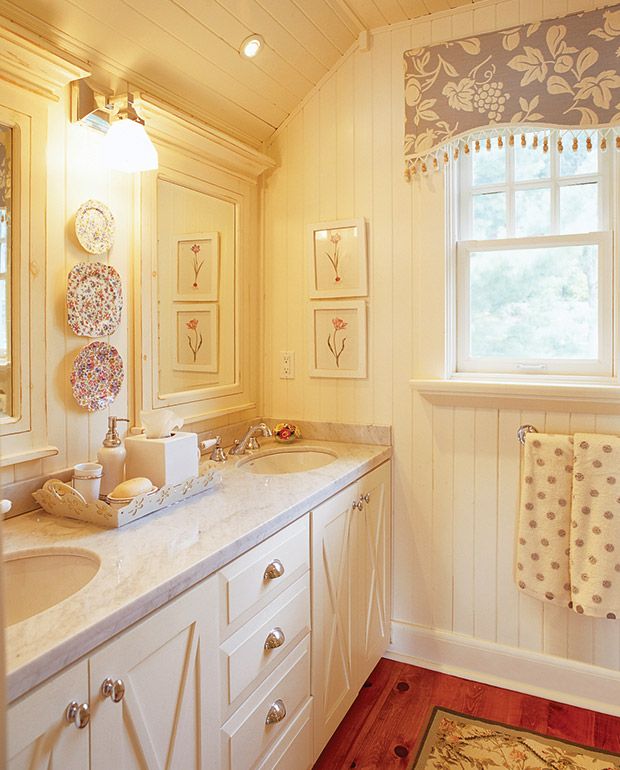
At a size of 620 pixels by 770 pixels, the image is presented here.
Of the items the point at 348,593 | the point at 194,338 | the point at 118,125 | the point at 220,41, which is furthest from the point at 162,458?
the point at 220,41

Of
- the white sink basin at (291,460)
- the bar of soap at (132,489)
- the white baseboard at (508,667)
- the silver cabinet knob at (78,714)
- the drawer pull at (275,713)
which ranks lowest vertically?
the white baseboard at (508,667)

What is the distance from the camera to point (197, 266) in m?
2.11

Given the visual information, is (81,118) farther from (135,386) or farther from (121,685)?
(121,685)

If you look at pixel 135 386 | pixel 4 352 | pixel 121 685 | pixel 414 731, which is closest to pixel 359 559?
pixel 414 731

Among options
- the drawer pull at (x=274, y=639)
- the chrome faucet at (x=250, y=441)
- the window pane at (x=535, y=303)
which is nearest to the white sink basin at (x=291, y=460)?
the chrome faucet at (x=250, y=441)

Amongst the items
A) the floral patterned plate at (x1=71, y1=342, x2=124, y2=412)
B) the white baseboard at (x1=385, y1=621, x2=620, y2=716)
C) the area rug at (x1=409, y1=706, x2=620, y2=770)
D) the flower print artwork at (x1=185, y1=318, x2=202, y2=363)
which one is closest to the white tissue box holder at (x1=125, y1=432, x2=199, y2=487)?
the floral patterned plate at (x1=71, y1=342, x2=124, y2=412)

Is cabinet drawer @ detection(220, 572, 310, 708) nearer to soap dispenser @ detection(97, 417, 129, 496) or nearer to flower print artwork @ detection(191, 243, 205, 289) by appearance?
soap dispenser @ detection(97, 417, 129, 496)

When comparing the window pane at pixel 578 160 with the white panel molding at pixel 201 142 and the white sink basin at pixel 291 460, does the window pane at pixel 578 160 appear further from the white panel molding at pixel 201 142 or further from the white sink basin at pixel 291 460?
the white sink basin at pixel 291 460

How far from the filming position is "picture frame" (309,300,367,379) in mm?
2340

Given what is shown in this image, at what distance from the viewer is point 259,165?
2.39 meters

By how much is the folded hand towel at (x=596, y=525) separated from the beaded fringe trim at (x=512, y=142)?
980mm

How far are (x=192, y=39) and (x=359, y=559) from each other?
1764 mm

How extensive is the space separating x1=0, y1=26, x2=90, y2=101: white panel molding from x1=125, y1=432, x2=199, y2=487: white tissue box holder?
36.7 inches

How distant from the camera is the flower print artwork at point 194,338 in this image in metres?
2.09
